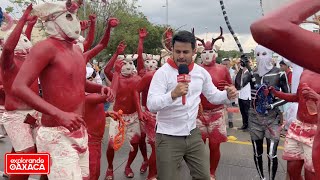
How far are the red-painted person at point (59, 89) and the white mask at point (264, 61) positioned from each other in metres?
2.67

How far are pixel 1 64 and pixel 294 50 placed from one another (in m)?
3.42

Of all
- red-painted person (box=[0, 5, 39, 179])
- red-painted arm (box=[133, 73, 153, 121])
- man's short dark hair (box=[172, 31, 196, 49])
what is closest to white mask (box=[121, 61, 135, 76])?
red-painted arm (box=[133, 73, 153, 121])

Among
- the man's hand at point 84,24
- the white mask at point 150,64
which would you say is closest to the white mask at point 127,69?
the white mask at point 150,64

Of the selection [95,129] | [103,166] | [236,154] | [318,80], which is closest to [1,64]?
[95,129]

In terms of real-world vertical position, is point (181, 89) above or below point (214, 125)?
above

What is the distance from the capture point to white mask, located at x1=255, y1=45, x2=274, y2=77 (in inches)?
194

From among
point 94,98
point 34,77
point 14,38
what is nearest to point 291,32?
point 34,77

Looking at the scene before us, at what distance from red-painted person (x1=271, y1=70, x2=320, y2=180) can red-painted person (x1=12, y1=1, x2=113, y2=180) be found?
2.26 m

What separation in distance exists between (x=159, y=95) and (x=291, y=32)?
90.1 inches

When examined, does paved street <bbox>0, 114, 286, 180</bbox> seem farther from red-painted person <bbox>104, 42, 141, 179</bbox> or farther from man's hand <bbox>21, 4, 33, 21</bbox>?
man's hand <bbox>21, 4, 33, 21</bbox>

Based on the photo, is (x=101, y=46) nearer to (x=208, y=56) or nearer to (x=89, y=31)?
(x=89, y=31)

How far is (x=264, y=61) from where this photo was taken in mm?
4934

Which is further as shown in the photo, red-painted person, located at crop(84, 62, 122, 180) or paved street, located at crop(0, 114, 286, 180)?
paved street, located at crop(0, 114, 286, 180)

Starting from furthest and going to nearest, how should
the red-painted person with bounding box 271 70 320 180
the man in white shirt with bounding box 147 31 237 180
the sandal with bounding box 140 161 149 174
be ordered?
the sandal with bounding box 140 161 149 174 < the red-painted person with bounding box 271 70 320 180 < the man in white shirt with bounding box 147 31 237 180
